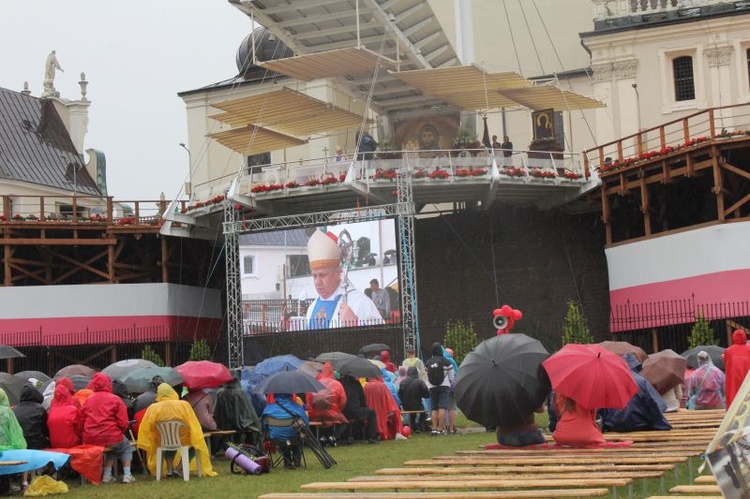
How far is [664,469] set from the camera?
12641 mm

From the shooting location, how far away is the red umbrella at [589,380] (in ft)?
51.1

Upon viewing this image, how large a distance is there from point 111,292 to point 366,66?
11763 millimetres

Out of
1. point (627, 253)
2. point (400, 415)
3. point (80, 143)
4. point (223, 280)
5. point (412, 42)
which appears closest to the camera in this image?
point (400, 415)

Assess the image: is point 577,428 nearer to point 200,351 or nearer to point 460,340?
point 460,340

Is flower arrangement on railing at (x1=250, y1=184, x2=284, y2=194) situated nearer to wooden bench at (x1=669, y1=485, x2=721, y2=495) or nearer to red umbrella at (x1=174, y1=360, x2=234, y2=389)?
red umbrella at (x1=174, y1=360, x2=234, y2=389)

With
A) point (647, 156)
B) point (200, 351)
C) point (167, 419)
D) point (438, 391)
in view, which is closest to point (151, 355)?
point (200, 351)

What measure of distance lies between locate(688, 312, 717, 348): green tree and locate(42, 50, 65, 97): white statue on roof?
3393cm

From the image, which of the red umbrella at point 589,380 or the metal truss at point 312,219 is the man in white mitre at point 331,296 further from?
the red umbrella at point 589,380

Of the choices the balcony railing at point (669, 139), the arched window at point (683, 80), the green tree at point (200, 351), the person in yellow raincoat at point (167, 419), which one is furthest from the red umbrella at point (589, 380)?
the arched window at point (683, 80)

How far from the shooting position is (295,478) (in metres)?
17.0

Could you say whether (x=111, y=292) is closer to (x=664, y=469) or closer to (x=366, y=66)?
(x=366, y=66)

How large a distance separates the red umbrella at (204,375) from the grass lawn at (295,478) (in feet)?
4.12

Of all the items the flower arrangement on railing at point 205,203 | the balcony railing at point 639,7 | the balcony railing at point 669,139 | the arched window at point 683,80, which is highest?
the balcony railing at point 639,7

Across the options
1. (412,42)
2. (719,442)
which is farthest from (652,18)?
(719,442)
